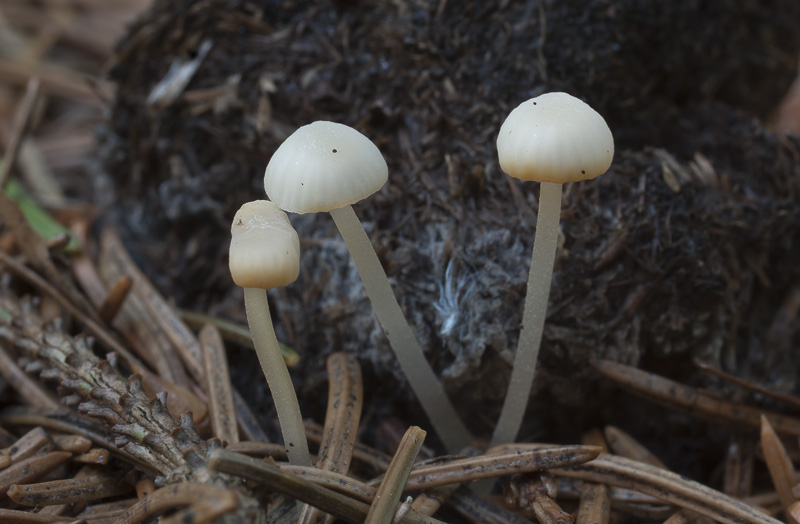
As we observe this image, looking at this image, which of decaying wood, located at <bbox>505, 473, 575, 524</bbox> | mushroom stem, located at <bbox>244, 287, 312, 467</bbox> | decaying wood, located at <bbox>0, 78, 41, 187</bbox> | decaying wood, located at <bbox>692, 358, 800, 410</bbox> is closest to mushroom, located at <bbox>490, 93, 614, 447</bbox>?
mushroom stem, located at <bbox>244, 287, 312, 467</bbox>

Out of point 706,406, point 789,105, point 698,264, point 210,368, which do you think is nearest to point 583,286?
point 698,264

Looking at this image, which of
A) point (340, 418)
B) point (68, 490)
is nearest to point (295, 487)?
point (340, 418)

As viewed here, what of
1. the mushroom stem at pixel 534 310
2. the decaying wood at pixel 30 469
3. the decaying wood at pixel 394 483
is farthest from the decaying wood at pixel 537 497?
the decaying wood at pixel 30 469

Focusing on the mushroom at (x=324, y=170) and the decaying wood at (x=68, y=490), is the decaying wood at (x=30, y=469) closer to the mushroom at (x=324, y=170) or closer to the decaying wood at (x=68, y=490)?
the decaying wood at (x=68, y=490)

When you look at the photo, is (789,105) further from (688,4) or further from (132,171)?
(132,171)

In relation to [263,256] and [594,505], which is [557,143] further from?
[594,505]
